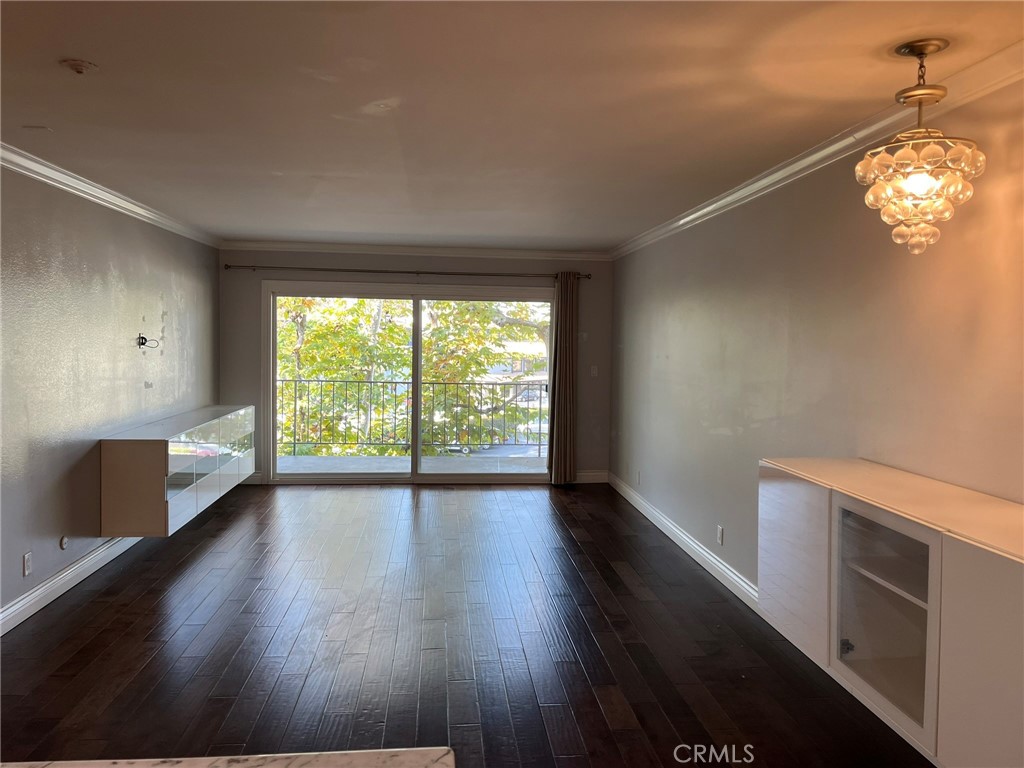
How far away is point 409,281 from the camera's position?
6887 millimetres

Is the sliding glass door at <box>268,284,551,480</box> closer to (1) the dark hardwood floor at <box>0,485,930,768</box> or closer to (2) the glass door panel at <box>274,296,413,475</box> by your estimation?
(2) the glass door panel at <box>274,296,413,475</box>

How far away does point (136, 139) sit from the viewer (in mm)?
3186

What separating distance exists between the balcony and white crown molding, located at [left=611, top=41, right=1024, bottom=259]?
3.11 metres

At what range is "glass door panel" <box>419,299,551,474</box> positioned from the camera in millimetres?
7113

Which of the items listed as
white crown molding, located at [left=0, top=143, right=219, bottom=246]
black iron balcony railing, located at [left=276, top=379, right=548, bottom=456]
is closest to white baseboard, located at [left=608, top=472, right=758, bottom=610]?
black iron balcony railing, located at [left=276, top=379, right=548, bottom=456]

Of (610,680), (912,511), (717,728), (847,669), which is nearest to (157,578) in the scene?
(610,680)

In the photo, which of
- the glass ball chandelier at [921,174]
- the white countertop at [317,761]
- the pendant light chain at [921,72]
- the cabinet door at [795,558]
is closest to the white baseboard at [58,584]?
the white countertop at [317,761]

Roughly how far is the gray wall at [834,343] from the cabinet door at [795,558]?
45cm

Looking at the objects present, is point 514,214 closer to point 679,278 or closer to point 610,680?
point 679,278

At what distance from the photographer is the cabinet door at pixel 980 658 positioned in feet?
5.40

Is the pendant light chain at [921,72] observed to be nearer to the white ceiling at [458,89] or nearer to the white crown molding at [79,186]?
the white ceiling at [458,89]

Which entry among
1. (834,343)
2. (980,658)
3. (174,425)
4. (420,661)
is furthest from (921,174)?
(174,425)

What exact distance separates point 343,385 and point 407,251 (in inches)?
60.8

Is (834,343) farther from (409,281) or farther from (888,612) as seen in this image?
(409,281)
